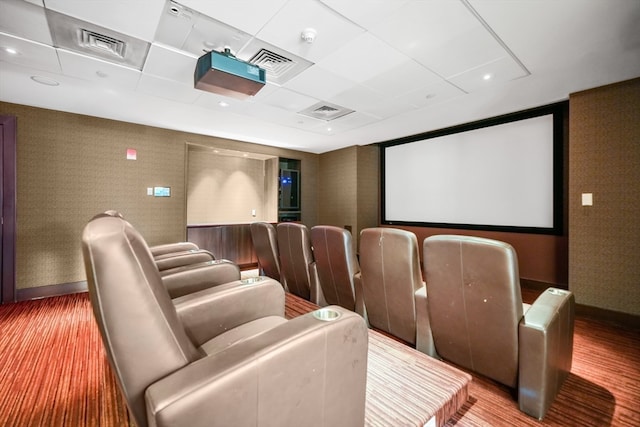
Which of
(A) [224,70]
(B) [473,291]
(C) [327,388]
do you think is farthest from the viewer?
(A) [224,70]

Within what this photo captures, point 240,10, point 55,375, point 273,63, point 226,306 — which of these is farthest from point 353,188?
point 55,375

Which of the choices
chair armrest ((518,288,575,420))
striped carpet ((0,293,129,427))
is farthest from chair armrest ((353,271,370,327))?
striped carpet ((0,293,129,427))

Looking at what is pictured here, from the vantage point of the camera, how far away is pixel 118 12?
1.83m

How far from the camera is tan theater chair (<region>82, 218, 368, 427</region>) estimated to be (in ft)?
2.19

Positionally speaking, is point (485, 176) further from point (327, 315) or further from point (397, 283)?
point (327, 315)

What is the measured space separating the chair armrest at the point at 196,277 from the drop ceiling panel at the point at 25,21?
1.91 metres

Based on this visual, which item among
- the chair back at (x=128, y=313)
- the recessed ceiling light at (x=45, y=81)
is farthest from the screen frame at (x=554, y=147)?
the recessed ceiling light at (x=45, y=81)

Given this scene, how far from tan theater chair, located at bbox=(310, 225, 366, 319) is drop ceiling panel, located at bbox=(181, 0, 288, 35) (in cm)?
155

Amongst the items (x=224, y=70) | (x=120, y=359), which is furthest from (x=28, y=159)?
(x=120, y=359)

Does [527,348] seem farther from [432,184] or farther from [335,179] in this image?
[335,179]

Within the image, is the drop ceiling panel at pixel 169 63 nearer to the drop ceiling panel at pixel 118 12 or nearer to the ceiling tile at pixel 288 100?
the drop ceiling panel at pixel 118 12

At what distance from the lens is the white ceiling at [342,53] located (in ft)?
5.96

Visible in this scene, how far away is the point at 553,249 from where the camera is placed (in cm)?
372

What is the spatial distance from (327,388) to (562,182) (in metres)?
4.31
